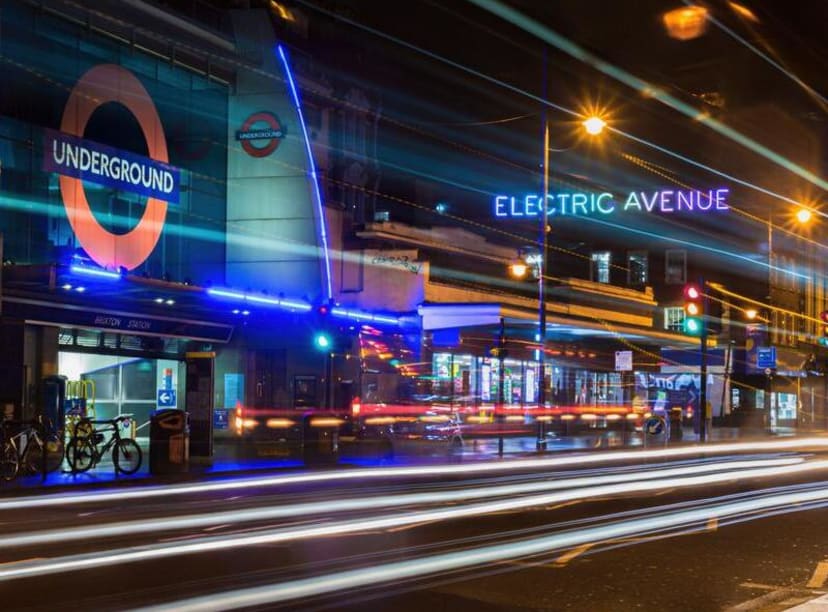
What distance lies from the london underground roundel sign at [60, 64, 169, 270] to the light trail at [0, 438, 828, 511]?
34.1 feet

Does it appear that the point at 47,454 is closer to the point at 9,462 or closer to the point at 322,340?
the point at 9,462

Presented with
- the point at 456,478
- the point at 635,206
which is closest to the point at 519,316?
the point at 635,206

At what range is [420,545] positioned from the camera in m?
11.5

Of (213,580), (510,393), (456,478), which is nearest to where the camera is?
(213,580)

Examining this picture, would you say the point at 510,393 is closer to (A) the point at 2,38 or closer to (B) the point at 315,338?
(B) the point at 315,338

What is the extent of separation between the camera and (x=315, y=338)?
25.1 metres

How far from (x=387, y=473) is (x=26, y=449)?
278 inches

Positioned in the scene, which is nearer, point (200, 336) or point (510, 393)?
point (200, 336)

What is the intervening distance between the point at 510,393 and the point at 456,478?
22.7 meters

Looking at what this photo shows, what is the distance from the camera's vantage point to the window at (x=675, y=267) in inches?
2327

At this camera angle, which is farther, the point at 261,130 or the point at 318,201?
the point at 318,201

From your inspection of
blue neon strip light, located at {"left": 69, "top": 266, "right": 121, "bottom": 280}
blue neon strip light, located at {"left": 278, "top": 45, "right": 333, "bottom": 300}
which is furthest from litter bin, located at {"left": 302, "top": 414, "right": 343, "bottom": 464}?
blue neon strip light, located at {"left": 278, "top": 45, "right": 333, "bottom": 300}

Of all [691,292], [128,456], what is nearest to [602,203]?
[691,292]

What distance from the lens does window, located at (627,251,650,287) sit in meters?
57.6
